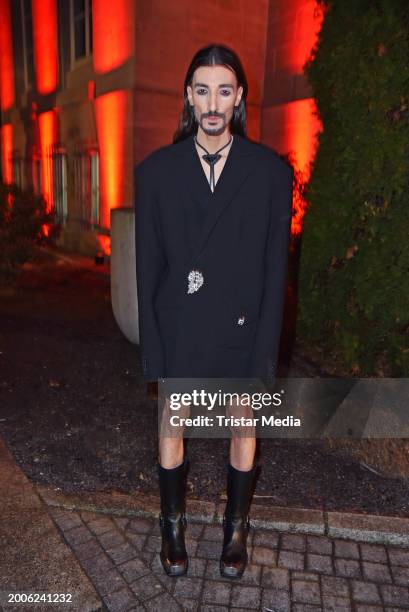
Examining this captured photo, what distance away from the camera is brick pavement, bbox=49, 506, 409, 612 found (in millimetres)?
2299

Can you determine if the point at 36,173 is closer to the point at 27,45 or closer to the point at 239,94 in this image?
the point at 27,45

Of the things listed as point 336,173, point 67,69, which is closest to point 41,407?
point 336,173

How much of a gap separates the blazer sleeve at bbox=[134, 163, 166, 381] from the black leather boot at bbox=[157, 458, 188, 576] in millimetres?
533

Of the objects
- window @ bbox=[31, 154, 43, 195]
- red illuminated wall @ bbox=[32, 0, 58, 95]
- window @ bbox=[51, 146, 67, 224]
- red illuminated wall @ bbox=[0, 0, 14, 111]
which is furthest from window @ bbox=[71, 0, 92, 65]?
red illuminated wall @ bbox=[0, 0, 14, 111]

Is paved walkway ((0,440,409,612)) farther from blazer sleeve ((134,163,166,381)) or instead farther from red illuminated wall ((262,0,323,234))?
red illuminated wall ((262,0,323,234))

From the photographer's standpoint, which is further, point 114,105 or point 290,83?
point 114,105

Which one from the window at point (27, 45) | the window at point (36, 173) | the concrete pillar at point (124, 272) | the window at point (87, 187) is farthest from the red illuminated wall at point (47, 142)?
the concrete pillar at point (124, 272)

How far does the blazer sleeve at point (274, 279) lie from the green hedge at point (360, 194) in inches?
81.1

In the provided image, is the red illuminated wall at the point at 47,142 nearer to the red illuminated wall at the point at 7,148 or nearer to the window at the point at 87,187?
the window at the point at 87,187

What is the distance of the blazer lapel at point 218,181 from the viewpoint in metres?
2.20

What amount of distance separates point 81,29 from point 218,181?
1143 cm

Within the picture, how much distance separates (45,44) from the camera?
13.0 meters

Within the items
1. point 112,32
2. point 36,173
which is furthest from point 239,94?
point 36,173

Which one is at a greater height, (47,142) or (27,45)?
(27,45)
